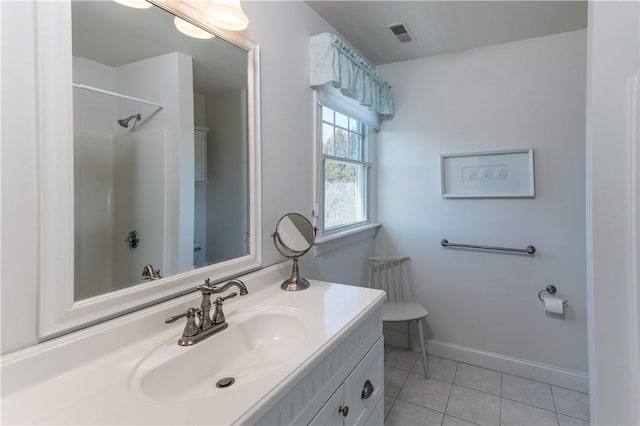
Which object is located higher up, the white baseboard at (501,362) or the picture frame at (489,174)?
the picture frame at (489,174)

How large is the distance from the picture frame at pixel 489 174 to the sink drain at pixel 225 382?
78.9 inches

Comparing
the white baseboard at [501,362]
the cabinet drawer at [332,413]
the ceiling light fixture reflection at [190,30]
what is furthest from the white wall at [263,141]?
the white baseboard at [501,362]

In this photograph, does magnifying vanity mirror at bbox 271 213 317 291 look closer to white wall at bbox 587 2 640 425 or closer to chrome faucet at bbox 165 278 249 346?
chrome faucet at bbox 165 278 249 346

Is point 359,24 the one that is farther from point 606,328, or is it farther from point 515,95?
point 606,328

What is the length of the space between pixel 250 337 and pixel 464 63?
236cm

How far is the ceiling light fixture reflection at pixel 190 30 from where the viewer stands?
111 centimetres

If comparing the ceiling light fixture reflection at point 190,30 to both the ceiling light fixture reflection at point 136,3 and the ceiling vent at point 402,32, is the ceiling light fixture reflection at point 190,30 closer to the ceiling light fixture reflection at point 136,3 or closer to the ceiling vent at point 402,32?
the ceiling light fixture reflection at point 136,3

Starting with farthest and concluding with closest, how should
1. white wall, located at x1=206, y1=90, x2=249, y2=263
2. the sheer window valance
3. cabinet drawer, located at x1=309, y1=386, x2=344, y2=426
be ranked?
the sheer window valance
white wall, located at x1=206, y1=90, x2=249, y2=263
cabinet drawer, located at x1=309, y1=386, x2=344, y2=426

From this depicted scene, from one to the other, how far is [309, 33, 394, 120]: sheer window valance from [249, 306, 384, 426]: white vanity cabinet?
1255mm

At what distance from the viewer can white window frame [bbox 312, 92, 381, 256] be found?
72.6 inches

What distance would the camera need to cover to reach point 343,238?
212cm

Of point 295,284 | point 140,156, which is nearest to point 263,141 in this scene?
point 140,156

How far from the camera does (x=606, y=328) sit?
3.33 feet

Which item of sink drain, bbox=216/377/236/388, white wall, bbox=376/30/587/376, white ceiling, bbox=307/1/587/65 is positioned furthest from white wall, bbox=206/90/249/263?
white wall, bbox=376/30/587/376
